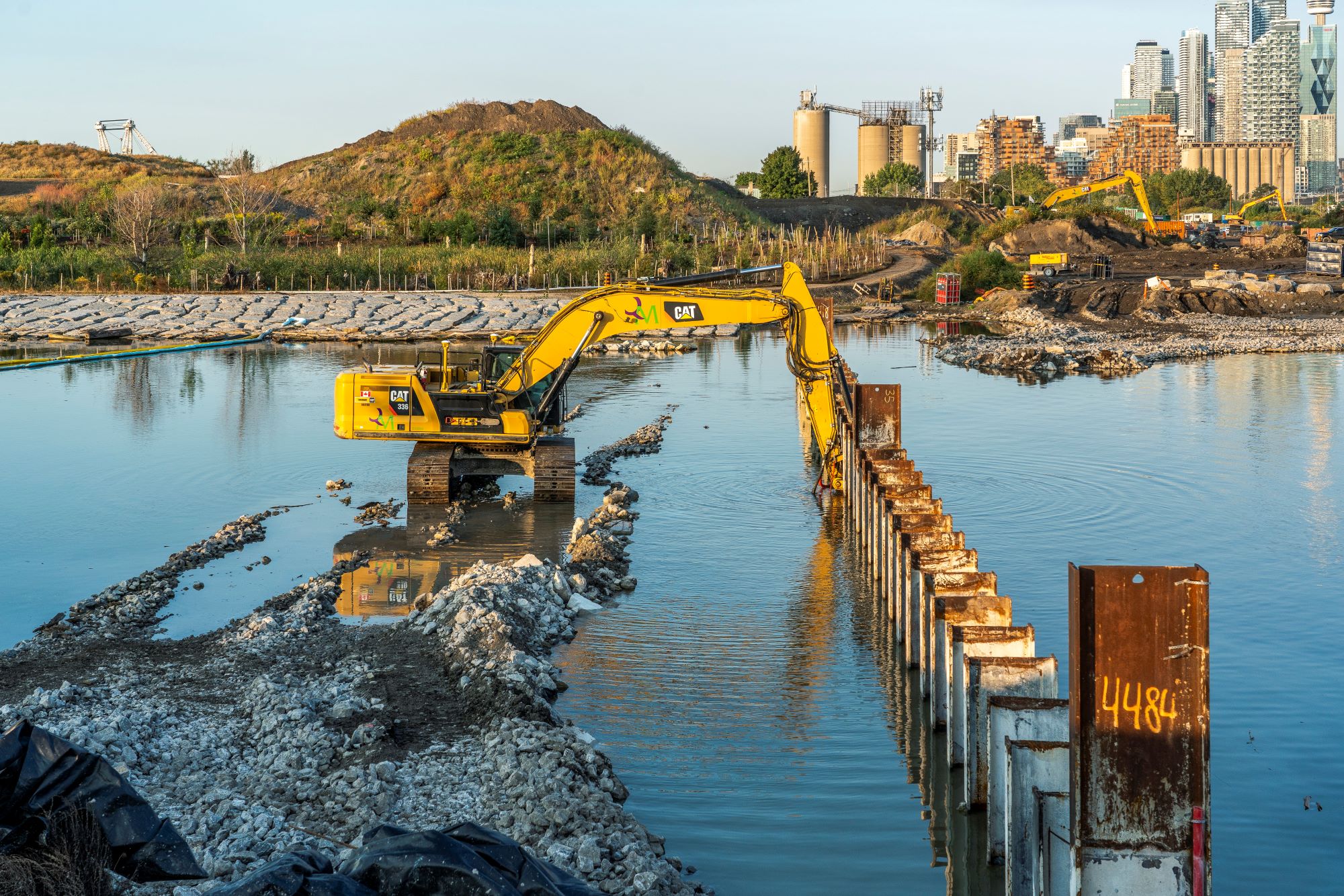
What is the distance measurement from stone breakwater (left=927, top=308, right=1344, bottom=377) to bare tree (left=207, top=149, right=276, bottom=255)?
35385mm

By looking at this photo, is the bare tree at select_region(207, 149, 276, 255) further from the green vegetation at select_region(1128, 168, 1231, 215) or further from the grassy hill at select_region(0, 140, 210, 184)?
the green vegetation at select_region(1128, 168, 1231, 215)

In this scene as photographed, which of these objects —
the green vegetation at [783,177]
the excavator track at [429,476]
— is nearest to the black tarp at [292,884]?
the excavator track at [429,476]

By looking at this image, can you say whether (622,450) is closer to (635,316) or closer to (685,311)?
(635,316)

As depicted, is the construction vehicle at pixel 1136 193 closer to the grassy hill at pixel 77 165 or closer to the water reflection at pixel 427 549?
the grassy hill at pixel 77 165

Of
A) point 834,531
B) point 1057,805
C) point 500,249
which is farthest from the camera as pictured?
point 500,249

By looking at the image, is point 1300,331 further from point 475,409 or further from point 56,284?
point 56,284

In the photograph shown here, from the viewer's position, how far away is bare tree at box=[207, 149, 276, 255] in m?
65.2

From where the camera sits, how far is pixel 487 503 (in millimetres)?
19812

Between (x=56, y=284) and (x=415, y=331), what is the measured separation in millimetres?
20043

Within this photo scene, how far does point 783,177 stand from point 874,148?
A: 5384 cm

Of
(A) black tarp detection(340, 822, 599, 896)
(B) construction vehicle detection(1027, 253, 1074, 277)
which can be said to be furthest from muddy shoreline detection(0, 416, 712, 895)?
(B) construction vehicle detection(1027, 253, 1074, 277)

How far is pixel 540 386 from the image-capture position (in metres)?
19.0

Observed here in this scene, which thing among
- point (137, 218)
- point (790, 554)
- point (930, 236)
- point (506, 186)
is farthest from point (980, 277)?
point (790, 554)

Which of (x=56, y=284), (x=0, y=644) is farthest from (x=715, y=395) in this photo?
(x=56, y=284)
